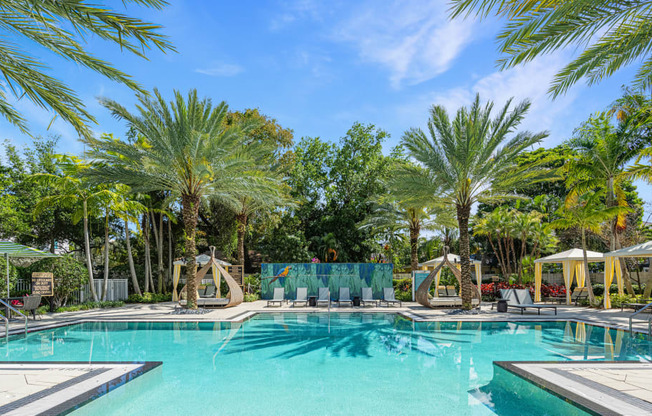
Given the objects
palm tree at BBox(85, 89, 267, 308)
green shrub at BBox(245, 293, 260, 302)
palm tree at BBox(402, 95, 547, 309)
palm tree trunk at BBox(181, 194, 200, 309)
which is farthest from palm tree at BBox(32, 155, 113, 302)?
palm tree at BBox(402, 95, 547, 309)

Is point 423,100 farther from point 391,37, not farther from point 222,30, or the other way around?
point 222,30

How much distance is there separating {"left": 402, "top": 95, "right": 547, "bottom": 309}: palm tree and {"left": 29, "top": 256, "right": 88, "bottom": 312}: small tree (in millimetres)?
13070

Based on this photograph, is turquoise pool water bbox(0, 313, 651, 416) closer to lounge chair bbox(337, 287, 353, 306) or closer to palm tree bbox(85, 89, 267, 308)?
palm tree bbox(85, 89, 267, 308)

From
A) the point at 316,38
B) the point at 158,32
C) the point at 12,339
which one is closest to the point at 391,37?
the point at 316,38

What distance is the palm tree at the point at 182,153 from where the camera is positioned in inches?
573

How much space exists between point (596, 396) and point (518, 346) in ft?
16.1

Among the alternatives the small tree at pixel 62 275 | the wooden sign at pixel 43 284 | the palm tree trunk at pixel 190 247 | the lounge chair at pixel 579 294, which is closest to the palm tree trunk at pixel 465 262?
the lounge chair at pixel 579 294

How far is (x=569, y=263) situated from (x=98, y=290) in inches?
843

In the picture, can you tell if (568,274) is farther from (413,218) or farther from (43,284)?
(43,284)

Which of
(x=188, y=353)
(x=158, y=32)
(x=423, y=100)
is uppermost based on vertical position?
(x=423, y=100)

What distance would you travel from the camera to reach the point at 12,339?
34.9 ft

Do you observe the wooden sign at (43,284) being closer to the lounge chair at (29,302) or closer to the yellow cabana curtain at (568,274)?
the lounge chair at (29,302)

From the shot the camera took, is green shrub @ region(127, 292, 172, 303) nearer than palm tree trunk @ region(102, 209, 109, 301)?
No

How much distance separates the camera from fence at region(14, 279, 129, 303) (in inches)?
637
